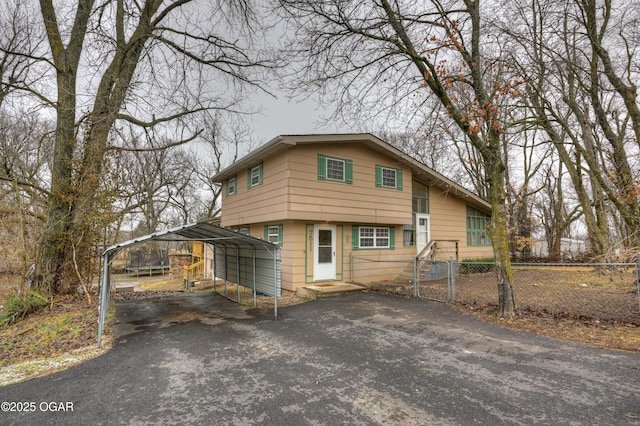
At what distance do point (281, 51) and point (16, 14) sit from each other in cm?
909

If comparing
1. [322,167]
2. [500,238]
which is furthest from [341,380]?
[322,167]

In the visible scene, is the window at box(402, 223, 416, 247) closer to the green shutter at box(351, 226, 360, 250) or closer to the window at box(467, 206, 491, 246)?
the green shutter at box(351, 226, 360, 250)

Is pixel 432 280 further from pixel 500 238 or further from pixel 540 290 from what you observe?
pixel 500 238

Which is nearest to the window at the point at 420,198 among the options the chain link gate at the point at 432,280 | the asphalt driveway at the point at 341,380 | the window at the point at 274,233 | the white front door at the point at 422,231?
the white front door at the point at 422,231

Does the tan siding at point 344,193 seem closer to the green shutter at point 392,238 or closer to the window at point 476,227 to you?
the green shutter at point 392,238

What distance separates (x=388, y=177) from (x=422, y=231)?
348cm

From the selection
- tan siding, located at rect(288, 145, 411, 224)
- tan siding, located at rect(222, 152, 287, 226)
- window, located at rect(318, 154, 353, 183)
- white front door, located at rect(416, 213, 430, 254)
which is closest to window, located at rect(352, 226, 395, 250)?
tan siding, located at rect(288, 145, 411, 224)

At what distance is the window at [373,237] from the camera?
1166cm

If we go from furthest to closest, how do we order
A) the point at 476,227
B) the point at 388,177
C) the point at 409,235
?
the point at 476,227
the point at 409,235
the point at 388,177

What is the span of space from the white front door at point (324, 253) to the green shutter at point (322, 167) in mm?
1736

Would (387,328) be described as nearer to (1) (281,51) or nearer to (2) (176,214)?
(1) (281,51)

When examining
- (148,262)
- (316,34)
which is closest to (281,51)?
(316,34)

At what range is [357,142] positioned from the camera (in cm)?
1114

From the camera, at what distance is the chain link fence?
6.61 metres
